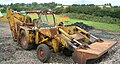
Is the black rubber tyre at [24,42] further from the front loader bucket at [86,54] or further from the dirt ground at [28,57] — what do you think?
the front loader bucket at [86,54]

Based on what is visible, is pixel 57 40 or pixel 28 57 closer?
pixel 57 40

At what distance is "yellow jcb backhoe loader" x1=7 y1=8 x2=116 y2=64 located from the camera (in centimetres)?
955

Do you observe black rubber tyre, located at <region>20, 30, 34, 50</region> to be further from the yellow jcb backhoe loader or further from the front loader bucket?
the front loader bucket

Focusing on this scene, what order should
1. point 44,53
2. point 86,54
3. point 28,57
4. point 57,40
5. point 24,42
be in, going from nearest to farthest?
point 86,54 → point 44,53 → point 57,40 → point 28,57 → point 24,42

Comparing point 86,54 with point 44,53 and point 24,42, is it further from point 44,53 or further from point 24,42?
point 24,42

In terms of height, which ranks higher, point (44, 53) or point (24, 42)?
point (44, 53)

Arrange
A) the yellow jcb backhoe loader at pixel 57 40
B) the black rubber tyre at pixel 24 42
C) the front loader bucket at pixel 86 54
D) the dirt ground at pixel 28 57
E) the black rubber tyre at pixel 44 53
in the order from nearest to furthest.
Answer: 1. the front loader bucket at pixel 86 54
2. the yellow jcb backhoe loader at pixel 57 40
3. the dirt ground at pixel 28 57
4. the black rubber tyre at pixel 44 53
5. the black rubber tyre at pixel 24 42

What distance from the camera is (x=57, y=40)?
34.7ft

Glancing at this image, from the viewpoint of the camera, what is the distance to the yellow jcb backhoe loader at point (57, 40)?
9552 millimetres

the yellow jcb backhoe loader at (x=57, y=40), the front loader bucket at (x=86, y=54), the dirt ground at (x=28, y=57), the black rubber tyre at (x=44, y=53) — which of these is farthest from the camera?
the black rubber tyre at (x=44, y=53)

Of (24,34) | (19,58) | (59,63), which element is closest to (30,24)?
(24,34)

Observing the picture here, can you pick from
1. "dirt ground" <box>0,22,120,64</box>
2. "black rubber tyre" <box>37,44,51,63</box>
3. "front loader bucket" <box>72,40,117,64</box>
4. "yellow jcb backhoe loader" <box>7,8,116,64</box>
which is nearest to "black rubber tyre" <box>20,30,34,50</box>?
"yellow jcb backhoe loader" <box>7,8,116,64</box>

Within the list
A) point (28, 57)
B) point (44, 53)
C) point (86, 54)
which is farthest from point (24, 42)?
point (86, 54)

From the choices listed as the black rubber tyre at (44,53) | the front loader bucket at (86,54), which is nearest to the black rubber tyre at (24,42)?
the black rubber tyre at (44,53)
